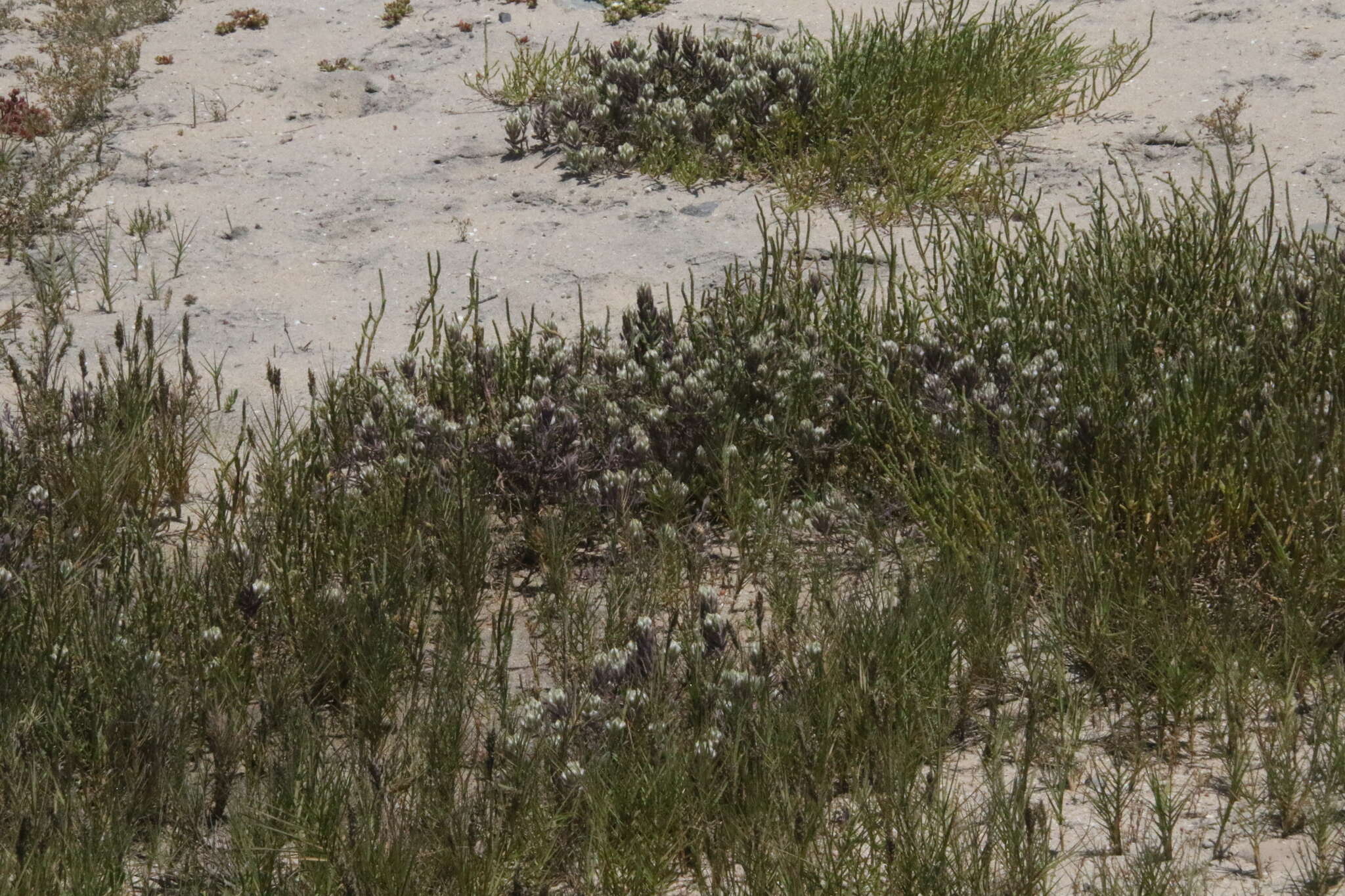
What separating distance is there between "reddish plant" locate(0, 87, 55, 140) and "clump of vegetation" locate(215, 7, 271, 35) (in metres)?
1.91

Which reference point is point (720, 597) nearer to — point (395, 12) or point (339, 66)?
point (339, 66)

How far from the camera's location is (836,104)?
6.93m

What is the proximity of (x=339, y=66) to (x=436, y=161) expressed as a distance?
1622 mm

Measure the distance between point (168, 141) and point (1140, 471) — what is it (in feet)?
20.1

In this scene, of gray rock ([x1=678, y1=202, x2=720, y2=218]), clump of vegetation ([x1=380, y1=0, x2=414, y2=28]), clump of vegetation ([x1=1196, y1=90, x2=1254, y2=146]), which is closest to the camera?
clump of vegetation ([x1=1196, y1=90, x2=1254, y2=146])

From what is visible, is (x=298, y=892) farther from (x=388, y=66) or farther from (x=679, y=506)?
(x=388, y=66)

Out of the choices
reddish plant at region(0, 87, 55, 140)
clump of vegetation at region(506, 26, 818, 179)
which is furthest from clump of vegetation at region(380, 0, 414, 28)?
reddish plant at region(0, 87, 55, 140)

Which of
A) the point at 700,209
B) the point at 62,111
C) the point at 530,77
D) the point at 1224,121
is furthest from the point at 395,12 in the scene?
the point at 1224,121

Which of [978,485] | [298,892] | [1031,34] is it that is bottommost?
[298,892]

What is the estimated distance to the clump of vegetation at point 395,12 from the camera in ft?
29.7

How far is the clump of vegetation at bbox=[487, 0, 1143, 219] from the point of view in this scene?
669 cm

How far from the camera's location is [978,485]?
3.78 metres

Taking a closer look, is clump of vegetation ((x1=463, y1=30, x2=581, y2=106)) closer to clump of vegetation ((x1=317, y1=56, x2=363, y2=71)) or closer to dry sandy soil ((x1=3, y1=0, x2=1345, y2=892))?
dry sandy soil ((x1=3, y1=0, x2=1345, y2=892))

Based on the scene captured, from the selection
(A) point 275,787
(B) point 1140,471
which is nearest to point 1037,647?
(B) point 1140,471
